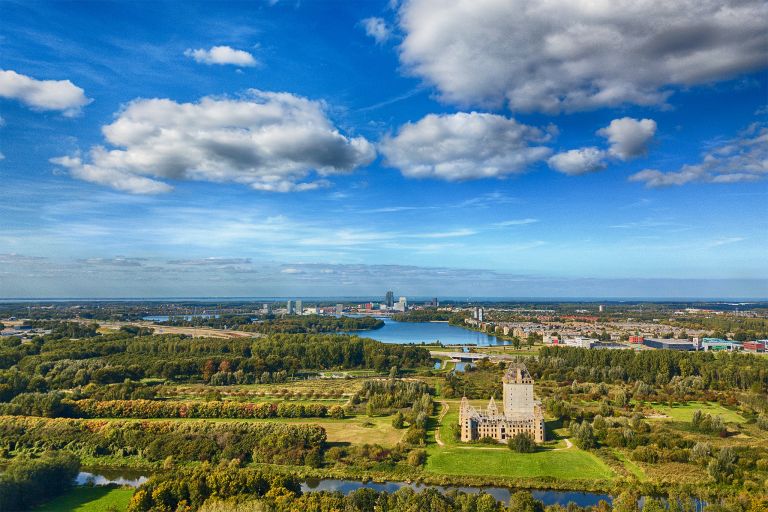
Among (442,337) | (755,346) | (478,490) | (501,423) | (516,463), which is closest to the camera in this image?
(478,490)

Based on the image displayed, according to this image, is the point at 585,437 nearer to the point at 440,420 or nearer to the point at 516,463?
the point at 516,463

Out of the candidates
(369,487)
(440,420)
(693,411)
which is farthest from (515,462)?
(693,411)

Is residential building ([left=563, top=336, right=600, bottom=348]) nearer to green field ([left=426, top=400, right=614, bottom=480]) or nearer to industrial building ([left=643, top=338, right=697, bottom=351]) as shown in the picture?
industrial building ([left=643, top=338, right=697, bottom=351])

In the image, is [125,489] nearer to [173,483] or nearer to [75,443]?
[173,483]

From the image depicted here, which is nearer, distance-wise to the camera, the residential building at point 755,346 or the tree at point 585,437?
the tree at point 585,437

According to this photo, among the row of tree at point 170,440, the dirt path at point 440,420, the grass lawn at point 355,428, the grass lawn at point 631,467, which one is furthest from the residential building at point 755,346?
the row of tree at point 170,440

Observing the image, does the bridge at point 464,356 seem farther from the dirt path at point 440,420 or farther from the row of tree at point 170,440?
the row of tree at point 170,440
